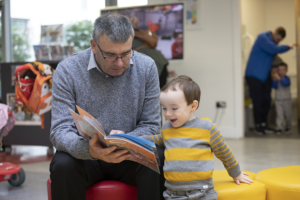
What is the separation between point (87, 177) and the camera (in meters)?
1.37

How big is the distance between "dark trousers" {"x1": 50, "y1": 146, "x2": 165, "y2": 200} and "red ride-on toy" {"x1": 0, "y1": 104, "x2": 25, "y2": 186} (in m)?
1.17

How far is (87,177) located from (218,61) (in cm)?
329

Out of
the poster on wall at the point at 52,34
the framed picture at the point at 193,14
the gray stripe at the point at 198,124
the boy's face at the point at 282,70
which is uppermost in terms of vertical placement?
the framed picture at the point at 193,14

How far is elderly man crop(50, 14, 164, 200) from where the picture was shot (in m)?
1.29

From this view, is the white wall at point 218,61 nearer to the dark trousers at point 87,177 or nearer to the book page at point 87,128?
the dark trousers at point 87,177

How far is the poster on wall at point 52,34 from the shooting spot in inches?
150

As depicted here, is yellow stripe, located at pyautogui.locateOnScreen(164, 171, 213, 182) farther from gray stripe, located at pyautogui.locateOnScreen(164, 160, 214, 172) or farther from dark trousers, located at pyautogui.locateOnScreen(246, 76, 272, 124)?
dark trousers, located at pyautogui.locateOnScreen(246, 76, 272, 124)

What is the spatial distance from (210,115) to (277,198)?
9.89 ft

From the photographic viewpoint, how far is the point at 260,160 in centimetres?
302

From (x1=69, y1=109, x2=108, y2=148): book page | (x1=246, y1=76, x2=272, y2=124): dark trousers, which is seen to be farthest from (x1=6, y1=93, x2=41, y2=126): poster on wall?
(x1=246, y1=76, x2=272, y2=124): dark trousers

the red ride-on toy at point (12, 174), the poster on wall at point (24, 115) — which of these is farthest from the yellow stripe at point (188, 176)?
the poster on wall at point (24, 115)

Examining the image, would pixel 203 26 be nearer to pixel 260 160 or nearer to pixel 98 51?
pixel 260 160

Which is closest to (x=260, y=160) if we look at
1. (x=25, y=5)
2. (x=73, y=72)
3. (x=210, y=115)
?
(x=210, y=115)

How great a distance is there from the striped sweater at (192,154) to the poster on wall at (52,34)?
9.03 feet
